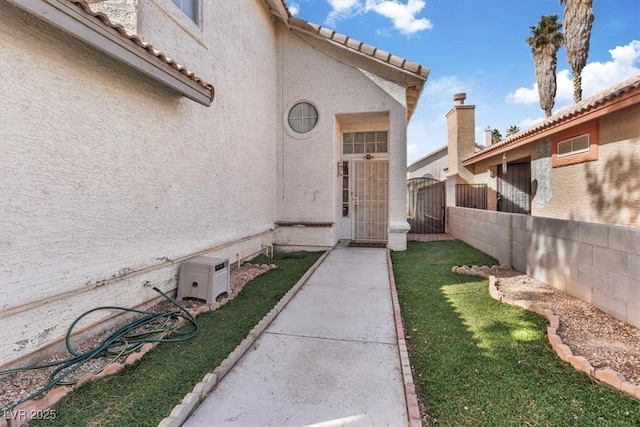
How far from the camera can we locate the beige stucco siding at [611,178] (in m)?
7.73

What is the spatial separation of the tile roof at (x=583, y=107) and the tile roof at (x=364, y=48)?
14.3ft

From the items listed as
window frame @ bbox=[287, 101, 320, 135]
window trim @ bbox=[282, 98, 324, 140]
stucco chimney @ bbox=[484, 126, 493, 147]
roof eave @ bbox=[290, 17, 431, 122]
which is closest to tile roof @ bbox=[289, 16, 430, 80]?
roof eave @ bbox=[290, 17, 431, 122]

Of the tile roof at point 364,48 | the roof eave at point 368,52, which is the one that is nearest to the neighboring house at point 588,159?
the roof eave at point 368,52

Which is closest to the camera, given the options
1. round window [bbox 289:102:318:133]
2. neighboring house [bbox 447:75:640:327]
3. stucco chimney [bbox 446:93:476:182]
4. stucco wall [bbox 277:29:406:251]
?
neighboring house [bbox 447:75:640:327]

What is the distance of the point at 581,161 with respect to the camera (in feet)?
31.2

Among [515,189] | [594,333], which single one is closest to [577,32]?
[515,189]

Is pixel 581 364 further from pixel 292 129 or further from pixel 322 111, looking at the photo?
pixel 292 129

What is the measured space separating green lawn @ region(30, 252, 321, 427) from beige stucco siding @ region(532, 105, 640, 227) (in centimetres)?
927

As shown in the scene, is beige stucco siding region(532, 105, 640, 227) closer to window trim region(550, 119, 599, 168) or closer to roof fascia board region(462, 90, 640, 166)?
window trim region(550, 119, 599, 168)

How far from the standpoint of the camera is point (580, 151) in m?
9.63

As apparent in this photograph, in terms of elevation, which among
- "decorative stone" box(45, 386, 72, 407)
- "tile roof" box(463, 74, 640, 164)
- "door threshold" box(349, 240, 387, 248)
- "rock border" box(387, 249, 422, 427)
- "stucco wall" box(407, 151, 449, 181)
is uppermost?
"stucco wall" box(407, 151, 449, 181)

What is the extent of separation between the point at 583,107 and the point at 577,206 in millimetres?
3041

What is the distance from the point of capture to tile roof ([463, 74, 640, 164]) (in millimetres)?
A: 7285

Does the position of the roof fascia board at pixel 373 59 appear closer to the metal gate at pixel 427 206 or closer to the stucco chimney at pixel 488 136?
the metal gate at pixel 427 206
